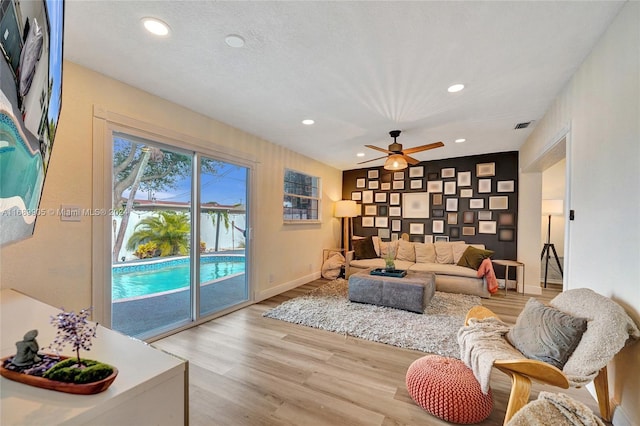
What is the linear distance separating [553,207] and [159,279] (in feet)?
21.0

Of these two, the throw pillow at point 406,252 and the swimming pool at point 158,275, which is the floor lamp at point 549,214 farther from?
the swimming pool at point 158,275

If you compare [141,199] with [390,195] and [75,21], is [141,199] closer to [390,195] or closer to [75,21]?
[75,21]

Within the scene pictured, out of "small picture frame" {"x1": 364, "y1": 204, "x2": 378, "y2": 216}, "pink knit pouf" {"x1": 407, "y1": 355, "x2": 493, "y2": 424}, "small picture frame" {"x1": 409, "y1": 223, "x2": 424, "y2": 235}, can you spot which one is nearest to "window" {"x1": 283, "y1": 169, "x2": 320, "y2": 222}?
"small picture frame" {"x1": 364, "y1": 204, "x2": 378, "y2": 216}

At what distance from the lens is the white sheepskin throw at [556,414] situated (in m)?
1.00

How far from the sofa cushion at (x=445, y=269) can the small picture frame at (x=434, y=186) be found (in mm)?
1588

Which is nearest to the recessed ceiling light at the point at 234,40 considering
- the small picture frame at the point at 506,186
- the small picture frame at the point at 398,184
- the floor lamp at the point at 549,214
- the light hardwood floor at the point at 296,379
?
the light hardwood floor at the point at 296,379

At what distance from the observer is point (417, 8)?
5.09 feet

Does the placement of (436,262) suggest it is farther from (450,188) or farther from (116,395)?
(116,395)

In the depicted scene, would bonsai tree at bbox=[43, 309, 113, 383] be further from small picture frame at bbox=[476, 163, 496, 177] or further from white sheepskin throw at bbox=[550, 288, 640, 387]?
small picture frame at bbox=[476, 163, 496, 177]

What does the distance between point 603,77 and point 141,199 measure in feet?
13.0

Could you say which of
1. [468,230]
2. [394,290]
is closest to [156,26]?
[394,290]

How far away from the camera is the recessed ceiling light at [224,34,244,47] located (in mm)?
1806

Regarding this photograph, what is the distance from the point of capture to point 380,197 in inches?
241

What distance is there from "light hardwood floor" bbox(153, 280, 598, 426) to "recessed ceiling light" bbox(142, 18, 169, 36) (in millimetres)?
2497
